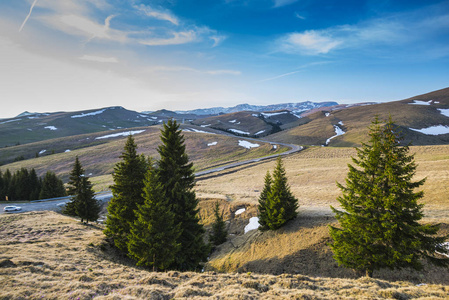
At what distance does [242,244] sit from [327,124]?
141633mm

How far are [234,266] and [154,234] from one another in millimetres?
10132

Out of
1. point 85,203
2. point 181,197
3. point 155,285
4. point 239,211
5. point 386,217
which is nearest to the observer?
point 155,285

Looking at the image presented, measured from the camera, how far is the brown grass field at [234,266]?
9.08 metres

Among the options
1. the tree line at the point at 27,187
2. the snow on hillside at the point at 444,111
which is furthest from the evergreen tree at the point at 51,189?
the snow on hillside at the point at 444,111

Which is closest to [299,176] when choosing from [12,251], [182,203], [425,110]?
[182,203]

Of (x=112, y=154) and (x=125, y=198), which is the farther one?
(x=112, y=154)

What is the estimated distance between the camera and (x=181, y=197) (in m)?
18.6

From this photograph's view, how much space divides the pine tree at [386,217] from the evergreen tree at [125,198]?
57.4 ft

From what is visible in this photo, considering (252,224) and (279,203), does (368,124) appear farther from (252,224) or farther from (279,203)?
(279,203)

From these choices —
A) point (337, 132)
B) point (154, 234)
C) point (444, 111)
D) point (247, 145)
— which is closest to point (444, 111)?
point (444, 111)

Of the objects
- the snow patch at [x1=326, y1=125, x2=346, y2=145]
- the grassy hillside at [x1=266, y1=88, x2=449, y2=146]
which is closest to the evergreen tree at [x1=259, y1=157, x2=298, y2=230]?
the grassy hillside at [x1=266, y1=88, x2=449, y2=146]

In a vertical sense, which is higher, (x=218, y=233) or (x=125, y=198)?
(x=125, y=198)

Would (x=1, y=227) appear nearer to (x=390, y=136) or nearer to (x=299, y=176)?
(x=390, y=136)

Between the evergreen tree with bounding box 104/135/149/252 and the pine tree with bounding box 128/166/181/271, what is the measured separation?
3.57 m
